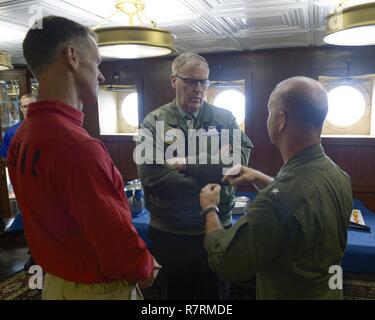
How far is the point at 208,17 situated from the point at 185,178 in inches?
62.4

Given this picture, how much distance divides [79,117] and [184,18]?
74.9 inches

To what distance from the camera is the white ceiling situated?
2.25 meters

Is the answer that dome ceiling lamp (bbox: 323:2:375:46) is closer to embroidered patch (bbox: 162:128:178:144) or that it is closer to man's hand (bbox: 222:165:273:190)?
man's hand (bbox: 222:165:273:190)

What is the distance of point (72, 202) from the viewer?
950 millimetres

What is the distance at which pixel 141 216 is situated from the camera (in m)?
3.11

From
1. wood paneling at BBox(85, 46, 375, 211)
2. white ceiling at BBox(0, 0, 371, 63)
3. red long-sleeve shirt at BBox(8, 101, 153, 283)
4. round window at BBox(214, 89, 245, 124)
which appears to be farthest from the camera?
round window at BBox(214, 89, 245, 124)

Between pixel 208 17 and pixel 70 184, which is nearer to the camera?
pixel 70 184

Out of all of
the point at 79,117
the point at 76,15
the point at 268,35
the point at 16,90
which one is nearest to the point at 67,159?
the point at 79,117

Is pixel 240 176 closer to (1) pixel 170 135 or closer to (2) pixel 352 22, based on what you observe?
(1) pixel 170 135

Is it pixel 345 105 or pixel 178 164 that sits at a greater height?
pixel 345 105

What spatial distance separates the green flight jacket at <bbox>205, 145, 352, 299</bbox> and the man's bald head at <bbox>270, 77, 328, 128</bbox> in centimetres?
12

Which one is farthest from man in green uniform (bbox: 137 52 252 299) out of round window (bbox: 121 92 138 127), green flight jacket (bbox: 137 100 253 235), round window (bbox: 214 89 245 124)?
round window (bbox: 121 92 138 127)
